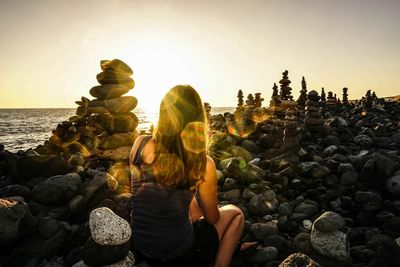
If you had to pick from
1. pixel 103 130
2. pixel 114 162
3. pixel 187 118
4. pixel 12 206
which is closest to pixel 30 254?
pixel 12 206

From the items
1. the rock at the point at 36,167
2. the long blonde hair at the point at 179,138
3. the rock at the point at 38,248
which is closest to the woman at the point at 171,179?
the long blonde hair at the point at 179,138

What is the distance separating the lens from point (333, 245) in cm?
502

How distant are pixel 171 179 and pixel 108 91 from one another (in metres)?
11.0

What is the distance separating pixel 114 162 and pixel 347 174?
30.5ft

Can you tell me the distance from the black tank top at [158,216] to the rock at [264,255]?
6.14 ft

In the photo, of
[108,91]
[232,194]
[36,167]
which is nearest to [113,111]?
[108,91]

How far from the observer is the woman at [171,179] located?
3572mm

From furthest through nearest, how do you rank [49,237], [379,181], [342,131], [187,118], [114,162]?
[342,131], [114,162], [379,181], [49,237], [187,118]

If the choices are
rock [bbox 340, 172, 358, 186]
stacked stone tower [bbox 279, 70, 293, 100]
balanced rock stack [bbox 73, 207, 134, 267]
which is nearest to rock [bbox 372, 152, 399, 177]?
rock [bbox 340, 172, 358, 186]

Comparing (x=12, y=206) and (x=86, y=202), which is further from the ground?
(x=12, y=206)

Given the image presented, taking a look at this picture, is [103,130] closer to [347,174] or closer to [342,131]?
[347,174]

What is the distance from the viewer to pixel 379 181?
8391mm

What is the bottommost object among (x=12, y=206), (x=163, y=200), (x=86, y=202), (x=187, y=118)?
(x=86, y=202)

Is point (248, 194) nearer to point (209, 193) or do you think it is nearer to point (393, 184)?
point (393, 184)
